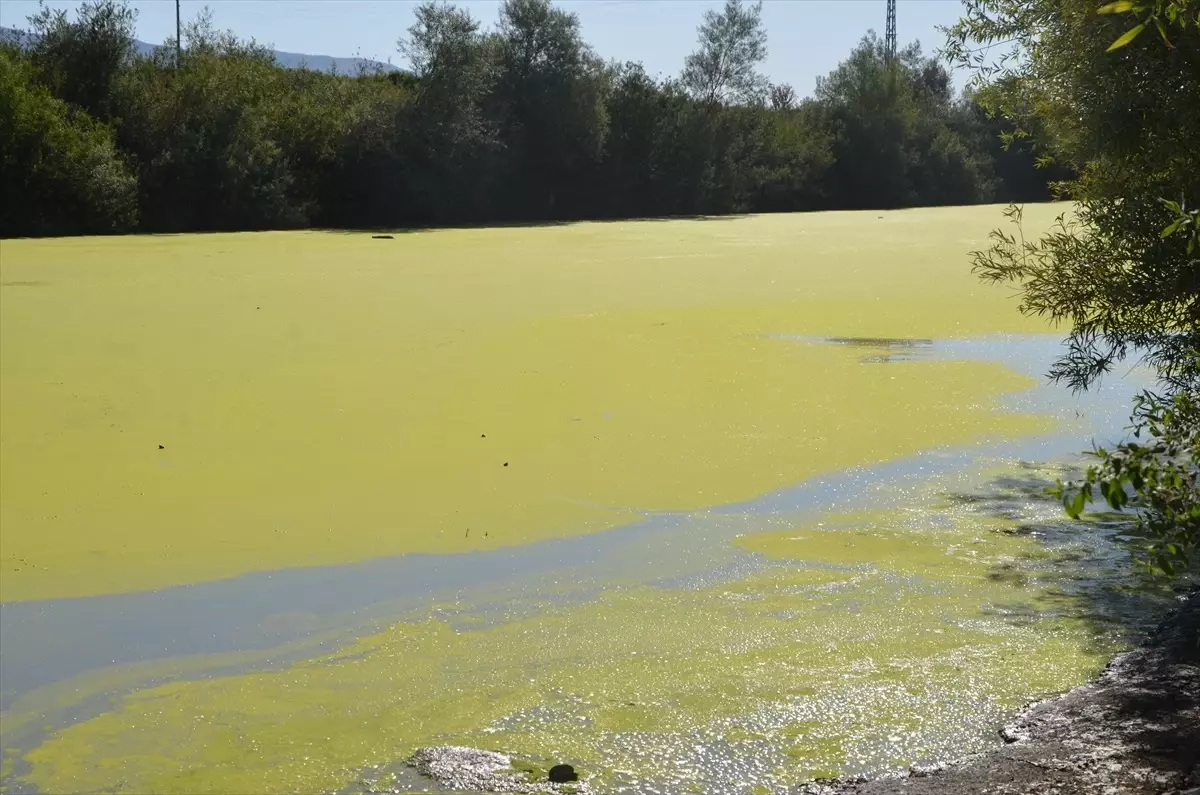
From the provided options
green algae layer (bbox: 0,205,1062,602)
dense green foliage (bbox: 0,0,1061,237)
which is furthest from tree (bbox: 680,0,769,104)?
green algae layer (bbox: 0,205,1062,602)

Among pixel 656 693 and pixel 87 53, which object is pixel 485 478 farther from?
pixel 87 53

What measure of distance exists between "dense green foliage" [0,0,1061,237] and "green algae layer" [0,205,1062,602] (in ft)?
23.1

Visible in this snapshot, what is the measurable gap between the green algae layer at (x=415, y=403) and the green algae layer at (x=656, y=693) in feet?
2.50

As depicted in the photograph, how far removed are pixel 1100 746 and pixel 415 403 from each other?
361 centimetres

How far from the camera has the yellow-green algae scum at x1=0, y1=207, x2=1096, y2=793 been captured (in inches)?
100

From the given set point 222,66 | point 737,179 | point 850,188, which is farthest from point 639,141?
point 222,66

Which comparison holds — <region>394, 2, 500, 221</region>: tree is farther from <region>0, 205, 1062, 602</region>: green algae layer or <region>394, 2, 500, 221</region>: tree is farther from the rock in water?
the rock in water

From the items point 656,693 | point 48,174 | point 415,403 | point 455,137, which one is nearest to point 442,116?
point 455,137

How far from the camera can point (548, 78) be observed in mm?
22750

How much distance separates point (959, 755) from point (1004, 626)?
2.43 feet

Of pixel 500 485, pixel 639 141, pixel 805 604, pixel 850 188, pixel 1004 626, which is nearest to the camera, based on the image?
pixel 1004 626

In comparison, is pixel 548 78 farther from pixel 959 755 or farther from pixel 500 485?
pixel 959 755

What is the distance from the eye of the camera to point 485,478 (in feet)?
14.4

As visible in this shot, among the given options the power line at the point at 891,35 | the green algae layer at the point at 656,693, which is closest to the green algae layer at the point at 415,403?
the green algae layer at the point at 656,693
